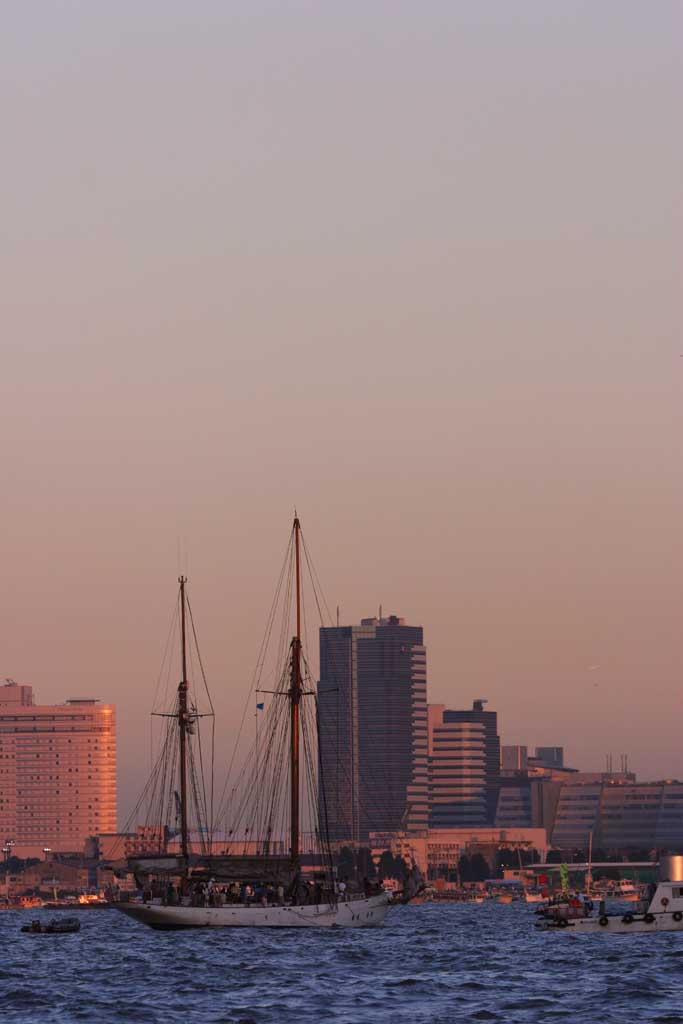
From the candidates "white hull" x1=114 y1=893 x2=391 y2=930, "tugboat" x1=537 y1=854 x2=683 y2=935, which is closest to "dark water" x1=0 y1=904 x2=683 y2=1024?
"tugboat" x1=537 y1=854 x2=683 y2=935

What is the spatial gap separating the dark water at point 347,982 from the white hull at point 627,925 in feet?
→ 4.01

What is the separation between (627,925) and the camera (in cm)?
17225

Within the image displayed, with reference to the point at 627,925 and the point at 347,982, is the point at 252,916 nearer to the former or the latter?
the point at 627,925

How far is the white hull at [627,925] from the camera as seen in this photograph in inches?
6673

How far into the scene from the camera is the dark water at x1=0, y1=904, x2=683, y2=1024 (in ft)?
322

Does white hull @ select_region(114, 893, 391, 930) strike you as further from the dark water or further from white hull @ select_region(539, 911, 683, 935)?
white hull @ select_region(539, 911, 683, 935)

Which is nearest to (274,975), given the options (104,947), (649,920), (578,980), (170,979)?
(170,979)

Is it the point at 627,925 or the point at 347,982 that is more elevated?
the point at 627,925

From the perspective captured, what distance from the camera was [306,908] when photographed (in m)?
196

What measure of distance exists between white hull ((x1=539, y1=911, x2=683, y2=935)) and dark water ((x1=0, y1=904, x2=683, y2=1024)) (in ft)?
4.01

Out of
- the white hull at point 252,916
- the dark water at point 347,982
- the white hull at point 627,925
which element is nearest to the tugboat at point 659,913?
the white hull at point 627,925

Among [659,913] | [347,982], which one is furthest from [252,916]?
[347,982]

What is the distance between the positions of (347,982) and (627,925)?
58933 millimetres

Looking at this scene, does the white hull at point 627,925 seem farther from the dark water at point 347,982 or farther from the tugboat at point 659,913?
the dark water at point 347,982
